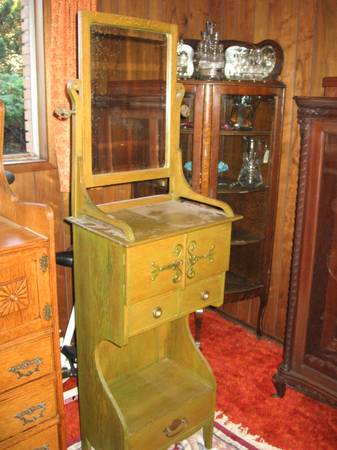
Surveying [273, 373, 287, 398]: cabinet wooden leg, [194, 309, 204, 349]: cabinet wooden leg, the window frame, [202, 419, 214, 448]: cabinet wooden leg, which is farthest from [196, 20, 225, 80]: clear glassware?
[202, 419, 214, 448]: cabinet wooden leg

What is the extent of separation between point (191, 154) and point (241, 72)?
1.61ft

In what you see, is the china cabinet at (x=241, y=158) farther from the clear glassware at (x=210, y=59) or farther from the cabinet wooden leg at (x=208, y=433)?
the cabinet wooden leg at (x=208, y=433)

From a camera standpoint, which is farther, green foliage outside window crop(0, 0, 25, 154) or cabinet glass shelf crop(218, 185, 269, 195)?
cabinet glass shelf crop(218, 185, 269, 195)

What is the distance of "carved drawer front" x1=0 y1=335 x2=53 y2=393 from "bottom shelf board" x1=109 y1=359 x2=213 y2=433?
0.46m

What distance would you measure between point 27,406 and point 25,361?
16cm

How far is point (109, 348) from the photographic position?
1894 millimetres

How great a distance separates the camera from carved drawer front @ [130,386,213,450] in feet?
5.64

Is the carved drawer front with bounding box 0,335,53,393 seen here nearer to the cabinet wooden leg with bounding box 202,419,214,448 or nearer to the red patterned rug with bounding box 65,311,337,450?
the red patterned rug with bounding box 65,311,337,450

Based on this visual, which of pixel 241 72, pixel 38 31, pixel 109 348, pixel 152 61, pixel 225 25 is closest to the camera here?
pixel 152 61

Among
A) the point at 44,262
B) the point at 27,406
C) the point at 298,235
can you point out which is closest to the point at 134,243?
the point at 44,262

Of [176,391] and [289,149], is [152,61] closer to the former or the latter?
[289,149]

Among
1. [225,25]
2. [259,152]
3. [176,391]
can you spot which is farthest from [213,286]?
[225,25]

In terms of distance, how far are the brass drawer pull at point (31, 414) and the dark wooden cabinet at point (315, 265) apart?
1.16m

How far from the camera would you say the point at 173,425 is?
6.00 ft
